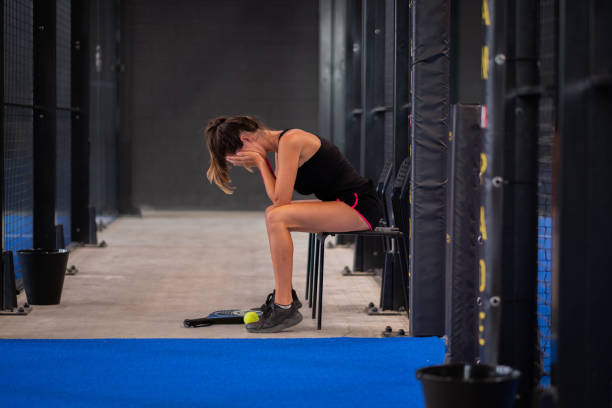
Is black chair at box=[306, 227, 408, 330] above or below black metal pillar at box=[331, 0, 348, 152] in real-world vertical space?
below

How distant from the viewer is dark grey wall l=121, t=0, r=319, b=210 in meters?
12.9

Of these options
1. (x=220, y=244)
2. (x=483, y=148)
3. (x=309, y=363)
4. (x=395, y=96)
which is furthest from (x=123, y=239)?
(x=483, y=148)

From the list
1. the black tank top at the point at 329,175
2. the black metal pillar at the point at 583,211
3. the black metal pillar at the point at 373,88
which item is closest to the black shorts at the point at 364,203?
the black tank top at the point at 329,175

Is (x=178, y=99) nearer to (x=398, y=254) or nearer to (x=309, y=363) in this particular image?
(x=398, y=254)

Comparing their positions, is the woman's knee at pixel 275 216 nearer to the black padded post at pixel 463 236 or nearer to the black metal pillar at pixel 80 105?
the black padded post at pixel 463 236

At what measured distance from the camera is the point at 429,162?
4.48 metres

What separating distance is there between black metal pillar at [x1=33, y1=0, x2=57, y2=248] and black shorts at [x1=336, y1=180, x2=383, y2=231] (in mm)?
2566

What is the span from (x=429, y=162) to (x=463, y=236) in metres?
0.86

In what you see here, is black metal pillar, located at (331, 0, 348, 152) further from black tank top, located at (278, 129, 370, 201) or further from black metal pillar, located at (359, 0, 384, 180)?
black tank top, located at (278, 129, 370, 201)

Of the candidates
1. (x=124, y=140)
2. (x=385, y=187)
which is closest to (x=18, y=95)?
(x=124, y=140)

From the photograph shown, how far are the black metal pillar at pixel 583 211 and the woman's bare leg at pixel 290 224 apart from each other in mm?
2197

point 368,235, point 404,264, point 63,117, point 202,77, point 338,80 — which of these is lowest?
point 404,264

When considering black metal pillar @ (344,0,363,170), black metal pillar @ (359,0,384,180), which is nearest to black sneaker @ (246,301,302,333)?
black metal pillar @ (359,0,384,180)

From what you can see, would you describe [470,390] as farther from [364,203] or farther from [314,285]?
[314,285]
